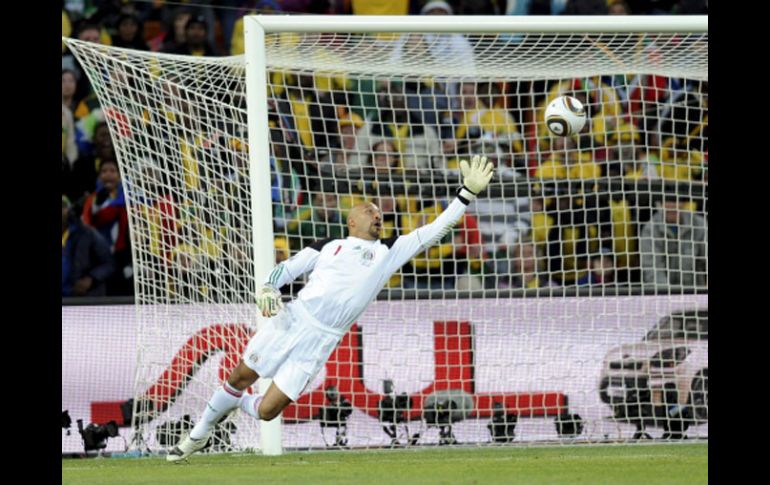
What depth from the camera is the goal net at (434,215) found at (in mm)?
12375

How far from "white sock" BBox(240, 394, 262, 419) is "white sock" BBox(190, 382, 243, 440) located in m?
0.05

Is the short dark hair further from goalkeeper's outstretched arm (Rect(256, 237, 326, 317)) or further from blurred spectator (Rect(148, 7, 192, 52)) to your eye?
goalkeeper's outstretched arm (Rect(256, 237, 326, 317))

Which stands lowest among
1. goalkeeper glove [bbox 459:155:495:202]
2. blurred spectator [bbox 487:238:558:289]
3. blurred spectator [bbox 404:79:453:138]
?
blurred spectator [bbox 487:238:558:289]

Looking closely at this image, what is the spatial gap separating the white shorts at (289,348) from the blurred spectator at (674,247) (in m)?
4.44

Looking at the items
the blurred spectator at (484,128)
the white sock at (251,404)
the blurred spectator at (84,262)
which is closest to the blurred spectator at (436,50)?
the blurred spectator at (484,128)

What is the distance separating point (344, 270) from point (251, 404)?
1.15 m

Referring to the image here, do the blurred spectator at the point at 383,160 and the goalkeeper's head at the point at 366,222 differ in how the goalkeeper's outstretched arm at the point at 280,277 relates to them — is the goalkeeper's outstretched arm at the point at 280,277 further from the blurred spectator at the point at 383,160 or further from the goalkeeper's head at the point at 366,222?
the blurred spectator at the point at 383,160

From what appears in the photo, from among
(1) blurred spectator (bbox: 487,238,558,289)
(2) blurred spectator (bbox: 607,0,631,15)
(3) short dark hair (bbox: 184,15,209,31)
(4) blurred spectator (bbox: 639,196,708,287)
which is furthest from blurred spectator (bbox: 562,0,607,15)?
(3) short dark hair (bbox: 184,15,209,31)

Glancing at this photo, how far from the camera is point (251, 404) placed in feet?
33.7

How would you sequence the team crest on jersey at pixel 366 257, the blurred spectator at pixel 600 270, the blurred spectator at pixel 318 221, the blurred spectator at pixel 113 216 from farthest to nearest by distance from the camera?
the blurred spectator at pixel 113 216, the blurred spectator at pixel 600 270, the blurred spectator at pixel 318 221, the team crest on jersey at pixel 366 257

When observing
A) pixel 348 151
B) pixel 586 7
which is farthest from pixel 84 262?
pixel 586 7

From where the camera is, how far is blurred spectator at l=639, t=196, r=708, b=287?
1367 cm
